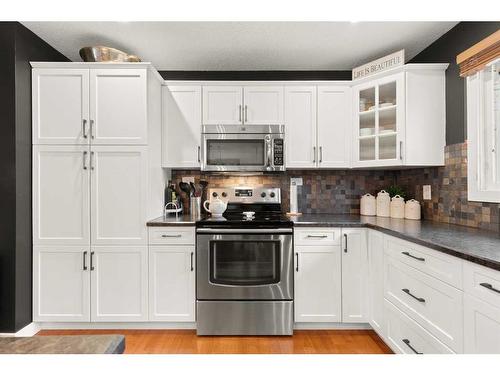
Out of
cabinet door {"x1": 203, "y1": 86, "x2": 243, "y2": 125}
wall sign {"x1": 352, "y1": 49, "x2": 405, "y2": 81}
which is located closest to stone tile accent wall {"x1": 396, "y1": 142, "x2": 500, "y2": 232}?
wall sign {"x1": 352, "y1": 49, "x2": 405, "y2": 81}

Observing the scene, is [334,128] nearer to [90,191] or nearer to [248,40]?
[248,40]

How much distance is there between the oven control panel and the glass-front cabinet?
32.6 inches

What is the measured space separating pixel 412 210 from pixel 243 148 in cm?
158

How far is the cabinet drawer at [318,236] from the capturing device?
254 centimetres

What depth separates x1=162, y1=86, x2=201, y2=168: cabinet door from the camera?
295 cm

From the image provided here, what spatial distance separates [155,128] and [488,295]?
2.51 meters

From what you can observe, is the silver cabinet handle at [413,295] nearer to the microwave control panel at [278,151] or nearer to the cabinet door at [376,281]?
the cabinet door at [376,281]

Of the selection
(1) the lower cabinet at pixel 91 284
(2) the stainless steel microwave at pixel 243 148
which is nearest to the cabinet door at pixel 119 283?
(1) the lower cabinet at pixel 91 284

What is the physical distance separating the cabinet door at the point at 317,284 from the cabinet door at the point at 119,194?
1278 mm

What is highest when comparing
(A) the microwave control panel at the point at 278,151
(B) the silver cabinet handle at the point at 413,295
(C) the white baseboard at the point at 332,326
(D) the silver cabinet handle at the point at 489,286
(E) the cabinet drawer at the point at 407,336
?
(A) the microwave control panel at the point at 278,151

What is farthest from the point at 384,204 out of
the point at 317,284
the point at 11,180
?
the point at 11,180

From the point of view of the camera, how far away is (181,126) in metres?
2.96

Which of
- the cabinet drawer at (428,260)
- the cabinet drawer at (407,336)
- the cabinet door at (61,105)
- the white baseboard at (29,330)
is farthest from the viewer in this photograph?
the cabinet door at (61,105)
